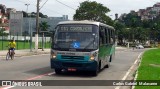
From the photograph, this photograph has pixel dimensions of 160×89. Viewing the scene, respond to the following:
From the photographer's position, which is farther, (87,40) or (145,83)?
(87,40)

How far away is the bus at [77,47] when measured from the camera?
1775cm

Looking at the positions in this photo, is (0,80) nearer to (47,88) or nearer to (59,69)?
(47,88)

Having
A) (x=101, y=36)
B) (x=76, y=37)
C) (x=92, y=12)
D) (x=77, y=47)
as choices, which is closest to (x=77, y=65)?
(x=77, y=47)

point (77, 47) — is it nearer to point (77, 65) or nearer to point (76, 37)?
point (76, 37)

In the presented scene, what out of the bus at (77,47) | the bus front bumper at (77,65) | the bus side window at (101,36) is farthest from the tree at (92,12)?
the bus front bumper at (77,65)

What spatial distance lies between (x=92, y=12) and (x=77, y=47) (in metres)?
83.1

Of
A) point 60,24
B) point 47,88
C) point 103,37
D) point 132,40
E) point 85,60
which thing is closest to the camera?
point 47,88

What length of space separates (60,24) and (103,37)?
2.48 metres

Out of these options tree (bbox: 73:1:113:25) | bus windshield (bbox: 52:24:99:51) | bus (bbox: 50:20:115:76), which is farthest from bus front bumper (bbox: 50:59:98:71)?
tree (bbox: 73:1:113:25)

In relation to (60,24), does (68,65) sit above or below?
below

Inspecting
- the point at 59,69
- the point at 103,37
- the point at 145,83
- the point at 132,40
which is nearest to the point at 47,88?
the point at 145,83

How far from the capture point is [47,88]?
13312 millimetres

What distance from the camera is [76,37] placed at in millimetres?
18266

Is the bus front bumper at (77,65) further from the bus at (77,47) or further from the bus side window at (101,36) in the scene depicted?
the bus side window at (101,36)
